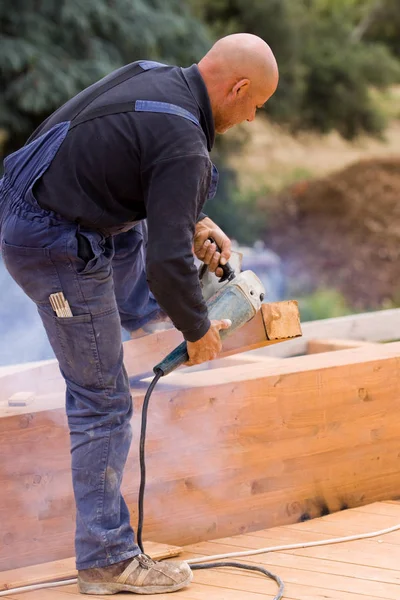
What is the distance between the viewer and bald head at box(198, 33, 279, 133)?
267cm

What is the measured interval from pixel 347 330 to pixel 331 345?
477 mm

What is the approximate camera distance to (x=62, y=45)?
8.13 meters

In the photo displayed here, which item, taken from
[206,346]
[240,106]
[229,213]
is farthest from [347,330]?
[229,213]

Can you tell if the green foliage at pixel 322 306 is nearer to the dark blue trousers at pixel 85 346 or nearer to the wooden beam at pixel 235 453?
the wooden beam at pixel 235 453

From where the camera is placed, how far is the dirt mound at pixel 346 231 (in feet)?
42.2

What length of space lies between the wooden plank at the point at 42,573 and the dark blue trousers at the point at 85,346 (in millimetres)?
204

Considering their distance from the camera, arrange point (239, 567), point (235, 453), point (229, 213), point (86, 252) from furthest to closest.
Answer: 1. point (229, 213)
2. point (235, 453)
3. point (239, 567)
4. point (86, 252)

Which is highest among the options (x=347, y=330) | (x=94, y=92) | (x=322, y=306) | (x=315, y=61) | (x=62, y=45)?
(x=94, y=92)

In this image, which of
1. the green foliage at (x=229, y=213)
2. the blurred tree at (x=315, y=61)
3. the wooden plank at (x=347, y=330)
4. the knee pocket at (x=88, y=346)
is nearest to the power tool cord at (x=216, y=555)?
the knee pocket at (x=88, y=346)

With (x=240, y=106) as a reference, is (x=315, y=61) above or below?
below

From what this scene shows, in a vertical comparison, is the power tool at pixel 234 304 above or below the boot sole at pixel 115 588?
above

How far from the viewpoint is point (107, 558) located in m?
2.74

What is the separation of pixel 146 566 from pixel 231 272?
1.07m

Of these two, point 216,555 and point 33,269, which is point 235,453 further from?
point 33,269
